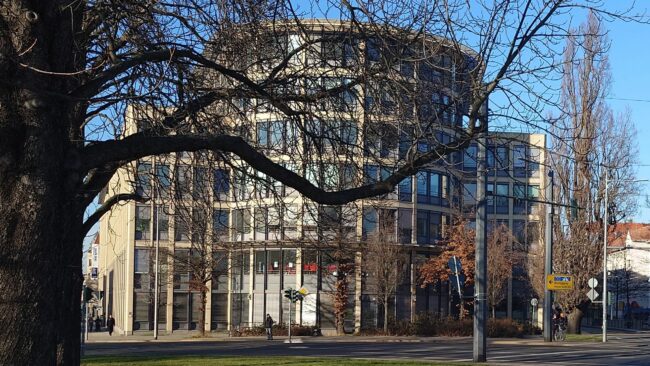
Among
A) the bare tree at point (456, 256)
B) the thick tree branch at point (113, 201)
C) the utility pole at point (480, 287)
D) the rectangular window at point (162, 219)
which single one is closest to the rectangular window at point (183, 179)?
the thick tree branch at point (113, 201)

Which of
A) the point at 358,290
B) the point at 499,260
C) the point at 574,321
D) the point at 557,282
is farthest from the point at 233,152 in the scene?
the point at 574,321

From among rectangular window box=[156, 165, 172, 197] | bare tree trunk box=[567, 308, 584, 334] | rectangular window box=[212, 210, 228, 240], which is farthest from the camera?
bare tree trunk box=[567, 308, 584, 334]

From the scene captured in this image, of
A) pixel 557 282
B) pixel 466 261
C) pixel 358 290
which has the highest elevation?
pixel 466 261

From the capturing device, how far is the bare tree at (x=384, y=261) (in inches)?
2173

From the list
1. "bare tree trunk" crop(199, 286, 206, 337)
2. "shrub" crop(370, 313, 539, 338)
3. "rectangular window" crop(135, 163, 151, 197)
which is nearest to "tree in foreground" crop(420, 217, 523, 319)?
"shrub" crop(370, 313, 539, 338)

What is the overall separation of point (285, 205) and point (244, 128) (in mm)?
1397

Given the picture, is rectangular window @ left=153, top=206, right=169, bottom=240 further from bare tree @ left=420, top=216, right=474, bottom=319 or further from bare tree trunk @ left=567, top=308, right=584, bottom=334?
bare tree trunk @ left=567, top=308, right=584, bottom=334

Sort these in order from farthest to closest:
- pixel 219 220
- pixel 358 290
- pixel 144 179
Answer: pixel 358 290, pixel 144 179, pixel 219 220

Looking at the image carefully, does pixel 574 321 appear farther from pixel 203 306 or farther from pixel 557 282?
pixel 203 306

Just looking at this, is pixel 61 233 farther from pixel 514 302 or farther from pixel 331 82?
pixel 514 302

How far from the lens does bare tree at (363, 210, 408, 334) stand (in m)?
55.2

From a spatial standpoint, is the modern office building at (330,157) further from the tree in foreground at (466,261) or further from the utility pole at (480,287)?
the tree in foreground at (466,261)

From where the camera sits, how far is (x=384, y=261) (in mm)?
55812

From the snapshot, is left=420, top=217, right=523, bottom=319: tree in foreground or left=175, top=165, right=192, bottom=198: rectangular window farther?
left=420, top=217, right=523, bottom=319: tree in foreground
